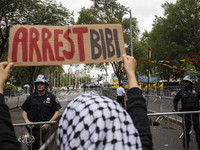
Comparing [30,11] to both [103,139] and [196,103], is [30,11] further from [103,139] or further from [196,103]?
[103,139]

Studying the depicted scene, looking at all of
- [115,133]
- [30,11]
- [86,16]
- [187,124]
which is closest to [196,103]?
[187,124]

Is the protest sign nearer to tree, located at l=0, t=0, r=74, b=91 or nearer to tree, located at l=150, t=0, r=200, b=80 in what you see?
tree, located at l=0, t=0, r=74, b=91

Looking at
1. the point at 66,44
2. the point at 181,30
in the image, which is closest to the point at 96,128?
the point at 66,44

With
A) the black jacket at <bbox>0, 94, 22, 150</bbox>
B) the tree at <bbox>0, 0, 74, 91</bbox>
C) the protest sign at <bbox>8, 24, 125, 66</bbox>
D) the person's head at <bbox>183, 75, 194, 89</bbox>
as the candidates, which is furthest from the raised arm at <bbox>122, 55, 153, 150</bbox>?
the tree at <bbox>0, 0, 74, 91</bbox>

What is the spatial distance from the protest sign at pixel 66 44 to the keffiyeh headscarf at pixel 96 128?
2134 mm

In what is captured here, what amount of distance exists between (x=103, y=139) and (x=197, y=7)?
2502 cm

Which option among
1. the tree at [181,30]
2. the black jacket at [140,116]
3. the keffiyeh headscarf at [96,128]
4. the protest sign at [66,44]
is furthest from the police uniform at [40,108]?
the tree at [181,30]

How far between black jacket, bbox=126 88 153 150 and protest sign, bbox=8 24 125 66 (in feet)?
5.75

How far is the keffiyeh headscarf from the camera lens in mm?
766

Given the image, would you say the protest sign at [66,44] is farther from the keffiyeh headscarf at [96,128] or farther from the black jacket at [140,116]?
the keffiyeh headscarf at [96,128]

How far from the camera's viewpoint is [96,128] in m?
0.77

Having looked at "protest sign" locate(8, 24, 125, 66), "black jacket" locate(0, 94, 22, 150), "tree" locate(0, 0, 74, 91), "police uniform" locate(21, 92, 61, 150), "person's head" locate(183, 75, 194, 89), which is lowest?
"police uniform" locate(21, 92, 61, 150)

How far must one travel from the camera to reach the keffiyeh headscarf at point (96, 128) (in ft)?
2.51

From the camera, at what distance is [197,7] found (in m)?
20.7
